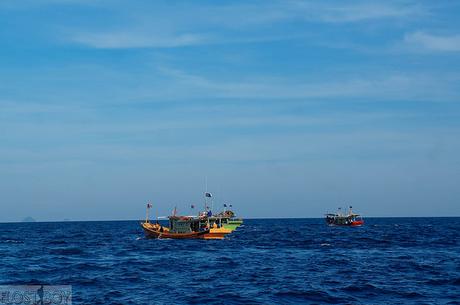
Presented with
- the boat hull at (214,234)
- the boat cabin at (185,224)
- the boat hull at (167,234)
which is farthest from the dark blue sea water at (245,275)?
the boat cabin at (185,224)

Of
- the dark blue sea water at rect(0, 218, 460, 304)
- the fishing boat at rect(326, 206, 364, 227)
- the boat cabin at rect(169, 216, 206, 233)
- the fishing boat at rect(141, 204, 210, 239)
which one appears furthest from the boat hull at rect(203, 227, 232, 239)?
the fishing boat at rect(326, 206, 364, 227)

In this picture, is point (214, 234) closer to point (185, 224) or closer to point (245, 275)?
point (185, 224)

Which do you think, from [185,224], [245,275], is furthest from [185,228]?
[245,275]

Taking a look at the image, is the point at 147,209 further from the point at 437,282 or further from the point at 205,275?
the point at 437,282

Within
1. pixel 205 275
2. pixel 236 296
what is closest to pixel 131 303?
pixel 236 296

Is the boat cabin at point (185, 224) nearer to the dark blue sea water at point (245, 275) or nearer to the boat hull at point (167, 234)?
the boat hull at point (167, 234)

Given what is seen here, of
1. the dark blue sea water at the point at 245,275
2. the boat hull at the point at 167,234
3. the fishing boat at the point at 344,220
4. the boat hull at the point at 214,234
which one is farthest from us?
the fishing boat at the point at 344,220

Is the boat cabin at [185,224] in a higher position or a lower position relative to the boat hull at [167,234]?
higher

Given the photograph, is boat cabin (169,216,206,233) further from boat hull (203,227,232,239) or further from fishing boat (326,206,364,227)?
fishing boat (326,206,364,227)

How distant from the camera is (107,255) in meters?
62.5

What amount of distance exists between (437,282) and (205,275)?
17.6 m

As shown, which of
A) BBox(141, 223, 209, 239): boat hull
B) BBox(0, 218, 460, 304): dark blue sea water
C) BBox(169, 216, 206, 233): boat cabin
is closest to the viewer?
BBox(0, 218, 460, 304): dark blue sea water

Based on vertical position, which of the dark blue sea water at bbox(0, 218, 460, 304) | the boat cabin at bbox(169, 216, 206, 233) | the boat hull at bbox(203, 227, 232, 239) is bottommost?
the dark blue sea water at bbox(0, 218, 460, 304)

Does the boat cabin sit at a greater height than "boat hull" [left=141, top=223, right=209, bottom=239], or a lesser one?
greater
